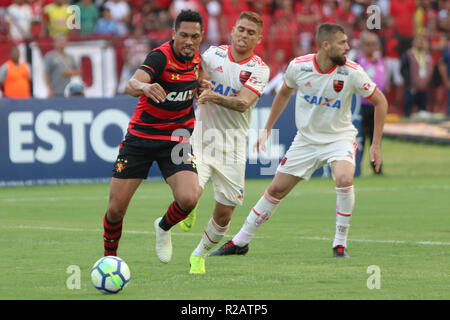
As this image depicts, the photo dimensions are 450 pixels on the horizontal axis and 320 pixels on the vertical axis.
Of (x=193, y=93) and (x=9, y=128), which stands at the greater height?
(x=193, y=93)

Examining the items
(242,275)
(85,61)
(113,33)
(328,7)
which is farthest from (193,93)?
(328,7)

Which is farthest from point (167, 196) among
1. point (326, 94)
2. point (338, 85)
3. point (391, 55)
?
point (391, 55)

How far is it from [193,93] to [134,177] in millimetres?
955

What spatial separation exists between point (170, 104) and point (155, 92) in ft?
2.31

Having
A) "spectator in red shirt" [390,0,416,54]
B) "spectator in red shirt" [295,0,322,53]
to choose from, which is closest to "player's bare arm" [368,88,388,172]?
"spectator in red shirt" [295,0,322,53]

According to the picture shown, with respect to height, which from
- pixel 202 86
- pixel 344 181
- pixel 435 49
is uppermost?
pixel 202 86

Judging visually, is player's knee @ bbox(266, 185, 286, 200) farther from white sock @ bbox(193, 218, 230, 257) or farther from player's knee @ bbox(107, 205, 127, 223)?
player's knee @ bbox(107, 205, 127, 223)

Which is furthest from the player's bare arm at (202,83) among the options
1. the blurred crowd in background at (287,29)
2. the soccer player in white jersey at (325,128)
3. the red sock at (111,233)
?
the blurred crowd in background at (287,29)

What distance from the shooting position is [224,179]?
30.6 ft

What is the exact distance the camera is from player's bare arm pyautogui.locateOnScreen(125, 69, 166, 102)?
7.89m

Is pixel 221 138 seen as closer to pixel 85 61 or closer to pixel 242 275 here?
pixel 242 275

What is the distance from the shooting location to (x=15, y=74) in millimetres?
19469

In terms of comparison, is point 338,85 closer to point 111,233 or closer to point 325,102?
point 325,102

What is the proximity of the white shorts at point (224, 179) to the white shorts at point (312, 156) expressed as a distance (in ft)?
2.46
